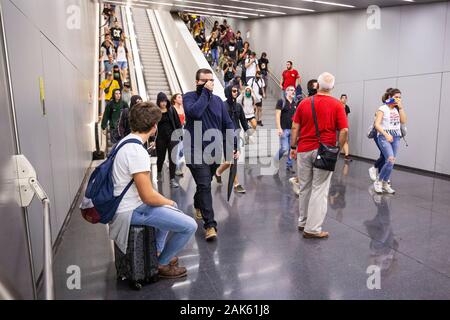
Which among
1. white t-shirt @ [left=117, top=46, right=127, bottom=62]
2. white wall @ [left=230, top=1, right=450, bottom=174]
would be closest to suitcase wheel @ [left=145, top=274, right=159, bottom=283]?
white wall @ [left=230, top=1, right=450, bottom=174]

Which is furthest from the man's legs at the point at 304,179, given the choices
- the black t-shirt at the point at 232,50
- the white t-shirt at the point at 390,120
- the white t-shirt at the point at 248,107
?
the black t-shirt at the point at 232,50

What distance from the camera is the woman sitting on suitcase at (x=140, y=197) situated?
8.89 ft

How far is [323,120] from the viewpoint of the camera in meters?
3.98

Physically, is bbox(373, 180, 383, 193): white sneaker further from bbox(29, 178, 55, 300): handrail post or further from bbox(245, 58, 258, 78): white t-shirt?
bbox(245, 58, 258, 78): white t-shirt

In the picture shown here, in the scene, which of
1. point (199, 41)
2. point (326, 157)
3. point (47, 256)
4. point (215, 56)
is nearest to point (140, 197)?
point (47, 256)

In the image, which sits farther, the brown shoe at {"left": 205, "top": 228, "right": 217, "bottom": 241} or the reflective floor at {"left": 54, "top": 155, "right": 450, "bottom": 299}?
the brown shoe at {"left": 205, "top": 228, "right": 217, "bottom": 241}

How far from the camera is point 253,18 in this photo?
1552 centimetres

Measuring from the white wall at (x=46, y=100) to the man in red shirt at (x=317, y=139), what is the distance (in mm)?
2665

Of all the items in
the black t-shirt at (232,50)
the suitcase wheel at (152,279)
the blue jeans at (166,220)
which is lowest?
the suitcase wheel at (152,279)

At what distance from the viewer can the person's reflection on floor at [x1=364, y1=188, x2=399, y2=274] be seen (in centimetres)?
353

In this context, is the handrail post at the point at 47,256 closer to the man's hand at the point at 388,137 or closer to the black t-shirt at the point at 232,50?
the man's hand at the point at 388,137

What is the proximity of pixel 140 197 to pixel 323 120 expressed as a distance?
2.21 meters

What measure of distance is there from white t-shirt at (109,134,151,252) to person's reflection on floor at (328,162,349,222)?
2953 mm

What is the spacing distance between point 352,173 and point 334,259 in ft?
15.5
